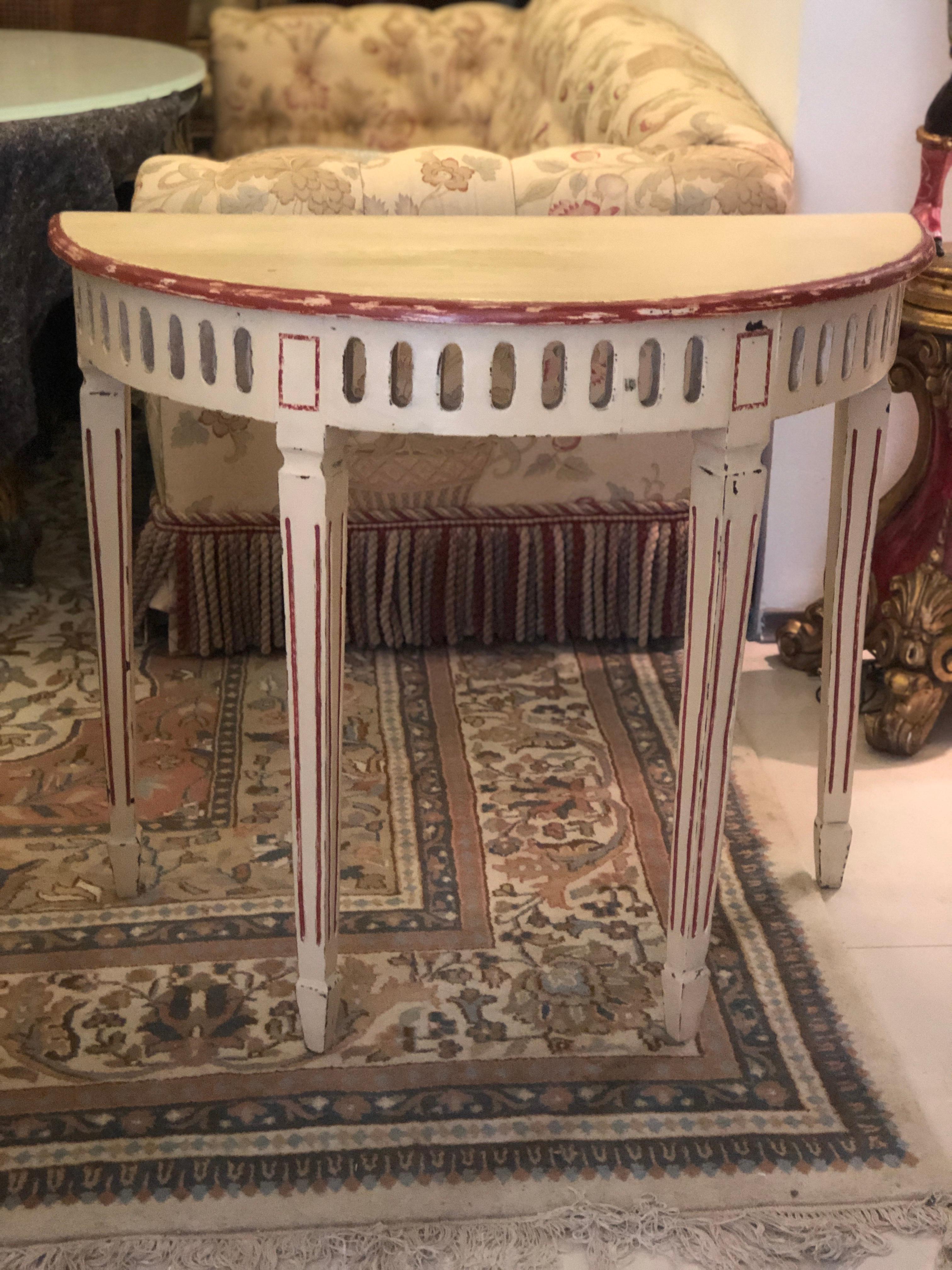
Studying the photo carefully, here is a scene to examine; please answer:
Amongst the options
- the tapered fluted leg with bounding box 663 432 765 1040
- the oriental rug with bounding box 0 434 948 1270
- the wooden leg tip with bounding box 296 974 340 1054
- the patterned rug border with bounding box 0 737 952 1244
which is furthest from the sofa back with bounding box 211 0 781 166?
the patterned rug border with bounding box 0 737 952 1244

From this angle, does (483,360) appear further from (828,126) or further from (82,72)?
(82,72)

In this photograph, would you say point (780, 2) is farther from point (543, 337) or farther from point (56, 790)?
point (56, 790)

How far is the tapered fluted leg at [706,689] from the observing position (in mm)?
1083

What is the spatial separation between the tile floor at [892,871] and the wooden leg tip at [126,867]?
0.64m

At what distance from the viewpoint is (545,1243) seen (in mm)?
1067

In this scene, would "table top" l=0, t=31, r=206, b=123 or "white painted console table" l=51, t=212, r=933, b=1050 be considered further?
"table top" l=0, t=31, r=206, b=123

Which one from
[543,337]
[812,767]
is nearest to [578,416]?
[543,337]

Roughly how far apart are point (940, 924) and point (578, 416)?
2.50 ft

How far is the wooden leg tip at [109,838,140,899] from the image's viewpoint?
4.81 ft

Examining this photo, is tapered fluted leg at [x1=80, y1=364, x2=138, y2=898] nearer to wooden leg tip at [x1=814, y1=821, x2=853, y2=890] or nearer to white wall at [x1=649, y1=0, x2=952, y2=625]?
wooden leg tip at [x1=814, y1=821, x2=853, y2=890]

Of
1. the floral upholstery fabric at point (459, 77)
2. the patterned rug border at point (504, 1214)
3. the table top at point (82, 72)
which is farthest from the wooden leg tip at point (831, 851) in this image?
the table top at point (82, 72)

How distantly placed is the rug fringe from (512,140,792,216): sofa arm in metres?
1.12

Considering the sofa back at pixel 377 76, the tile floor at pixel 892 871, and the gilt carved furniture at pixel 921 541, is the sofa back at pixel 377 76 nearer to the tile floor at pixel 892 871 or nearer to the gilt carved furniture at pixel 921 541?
the gilt carved furniture at pixel 921 541

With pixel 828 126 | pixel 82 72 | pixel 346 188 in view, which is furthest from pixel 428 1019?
pixel 82 72
